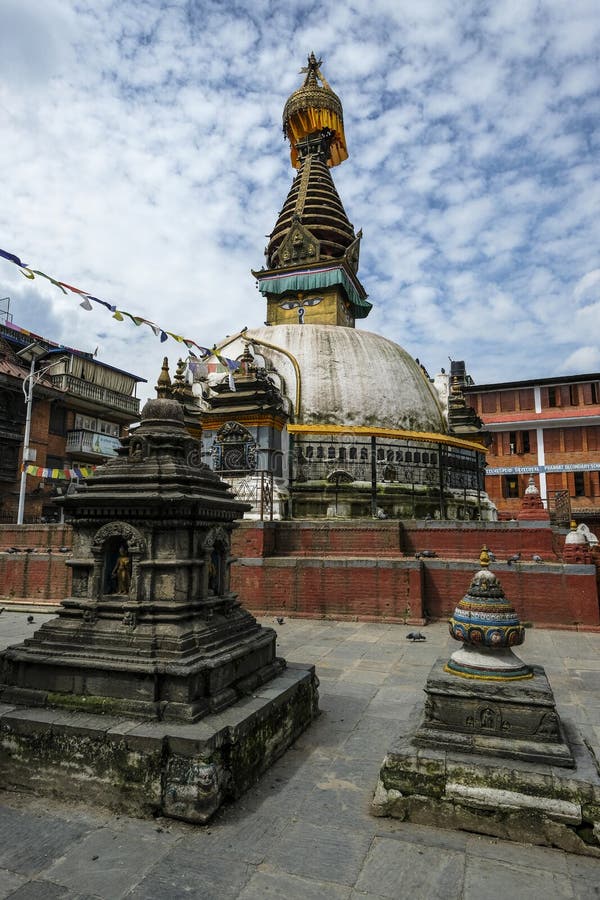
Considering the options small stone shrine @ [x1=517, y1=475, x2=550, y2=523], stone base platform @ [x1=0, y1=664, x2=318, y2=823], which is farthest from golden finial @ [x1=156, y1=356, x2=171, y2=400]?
small stone shrine @ [x1=517, y1=475, x2=550, y2=523]

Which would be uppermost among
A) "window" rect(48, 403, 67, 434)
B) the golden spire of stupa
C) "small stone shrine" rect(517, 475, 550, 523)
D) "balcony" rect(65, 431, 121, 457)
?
the golden spire of stupa

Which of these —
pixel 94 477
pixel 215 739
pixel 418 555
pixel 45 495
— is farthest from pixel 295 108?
pixel 215 739

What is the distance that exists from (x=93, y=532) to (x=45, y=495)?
1008 inches

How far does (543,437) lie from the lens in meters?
32.8

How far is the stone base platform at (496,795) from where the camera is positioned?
150 inches

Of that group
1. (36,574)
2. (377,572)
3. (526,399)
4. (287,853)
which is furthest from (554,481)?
(287,853)

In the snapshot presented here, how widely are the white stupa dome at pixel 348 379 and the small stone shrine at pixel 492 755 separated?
15123mm

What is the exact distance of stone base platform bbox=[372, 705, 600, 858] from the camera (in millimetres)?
3818

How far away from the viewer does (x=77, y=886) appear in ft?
11.1

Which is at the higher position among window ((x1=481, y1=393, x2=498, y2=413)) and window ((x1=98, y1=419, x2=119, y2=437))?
window ((x1=481, y1=393, x2=498, y2=413))

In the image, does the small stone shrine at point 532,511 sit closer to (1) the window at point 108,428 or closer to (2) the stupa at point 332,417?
(2) the stupa at point 332,417

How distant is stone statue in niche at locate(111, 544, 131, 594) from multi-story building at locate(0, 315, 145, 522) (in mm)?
22183

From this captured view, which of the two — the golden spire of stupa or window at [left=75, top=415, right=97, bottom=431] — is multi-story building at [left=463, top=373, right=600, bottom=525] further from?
window at [left=75, top=415, right=97, bottom=431]

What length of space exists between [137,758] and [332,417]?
16.1 metres
